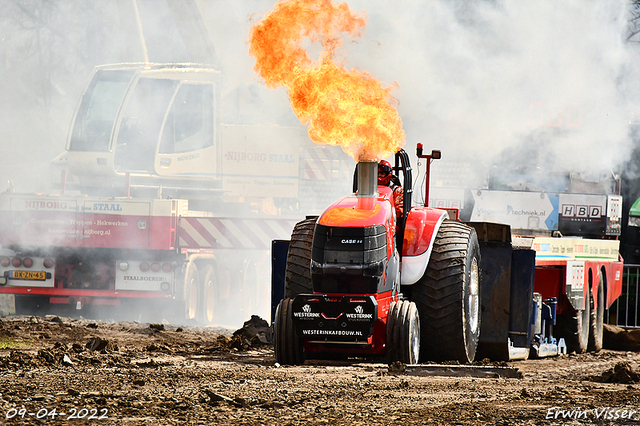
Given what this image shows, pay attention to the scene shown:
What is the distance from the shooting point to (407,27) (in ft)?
41.7

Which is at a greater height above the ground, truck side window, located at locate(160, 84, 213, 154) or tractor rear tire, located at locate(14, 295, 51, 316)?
truck side window, located at locate(160, 84, 213, 154)

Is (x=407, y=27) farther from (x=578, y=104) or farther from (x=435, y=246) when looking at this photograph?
(x=435, y=246)

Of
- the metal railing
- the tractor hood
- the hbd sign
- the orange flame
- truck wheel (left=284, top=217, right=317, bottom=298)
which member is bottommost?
the metal railing

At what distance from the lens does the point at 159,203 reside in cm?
1391

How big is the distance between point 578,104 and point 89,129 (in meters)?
9.09

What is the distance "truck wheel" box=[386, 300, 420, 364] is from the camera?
7457 mm

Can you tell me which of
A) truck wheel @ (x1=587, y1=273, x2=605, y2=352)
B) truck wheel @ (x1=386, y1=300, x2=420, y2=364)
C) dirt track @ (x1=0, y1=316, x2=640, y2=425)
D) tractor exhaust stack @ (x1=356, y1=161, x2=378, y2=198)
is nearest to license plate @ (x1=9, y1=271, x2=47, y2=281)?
dirt track @ (x1=0, y1=316, x2=640, y2=425)

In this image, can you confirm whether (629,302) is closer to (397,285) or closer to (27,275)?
(397,285)

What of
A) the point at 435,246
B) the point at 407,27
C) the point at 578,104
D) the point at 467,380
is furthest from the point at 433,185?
the point at 467,380

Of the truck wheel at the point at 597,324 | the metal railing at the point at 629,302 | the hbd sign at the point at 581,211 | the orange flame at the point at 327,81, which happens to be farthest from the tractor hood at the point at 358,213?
the hbd sign at the point at 581,211

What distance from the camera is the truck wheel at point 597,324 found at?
515 inches

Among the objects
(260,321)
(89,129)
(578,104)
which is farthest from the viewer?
(89,129)

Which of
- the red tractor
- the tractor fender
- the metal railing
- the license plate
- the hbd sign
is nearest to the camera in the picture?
the red tractor

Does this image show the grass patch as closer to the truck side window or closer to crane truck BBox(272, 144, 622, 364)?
crane truck BBox(272, 144, 622, 364)
